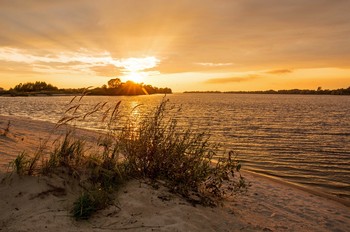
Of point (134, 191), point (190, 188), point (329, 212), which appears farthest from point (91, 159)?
point (329, 212)

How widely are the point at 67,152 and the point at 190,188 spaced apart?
2925mm

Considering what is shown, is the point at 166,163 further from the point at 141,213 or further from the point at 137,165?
the point at 141,213

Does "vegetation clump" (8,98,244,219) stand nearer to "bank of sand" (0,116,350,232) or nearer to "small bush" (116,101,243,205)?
"small bush" (116,101,243,205)

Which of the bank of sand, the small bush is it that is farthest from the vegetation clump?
the bank of sand

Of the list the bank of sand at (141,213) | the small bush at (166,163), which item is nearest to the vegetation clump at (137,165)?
the small bush at (166,163)

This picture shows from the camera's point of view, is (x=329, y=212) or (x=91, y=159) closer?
(x=91, y=159)

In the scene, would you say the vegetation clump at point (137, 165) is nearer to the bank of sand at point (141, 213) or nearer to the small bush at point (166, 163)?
the small bush at point (166, 163)

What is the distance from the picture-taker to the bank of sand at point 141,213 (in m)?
5.08

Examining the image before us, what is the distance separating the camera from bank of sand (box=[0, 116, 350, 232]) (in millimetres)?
5078

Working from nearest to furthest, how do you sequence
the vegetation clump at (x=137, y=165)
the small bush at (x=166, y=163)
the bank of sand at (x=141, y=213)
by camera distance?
1. the bank of sand at (x=141, y=213)
2. the vegetation clump at (x=137, y=165)
3. the small bush at (x=166, y=163)

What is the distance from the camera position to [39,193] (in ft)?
18.7

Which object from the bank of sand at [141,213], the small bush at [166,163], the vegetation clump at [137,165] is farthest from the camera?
the small bush at [166,163]

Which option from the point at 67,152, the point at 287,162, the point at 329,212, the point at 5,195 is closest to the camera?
the point at 5,195

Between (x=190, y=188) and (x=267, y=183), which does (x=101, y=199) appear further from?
(x=267, y=183)
